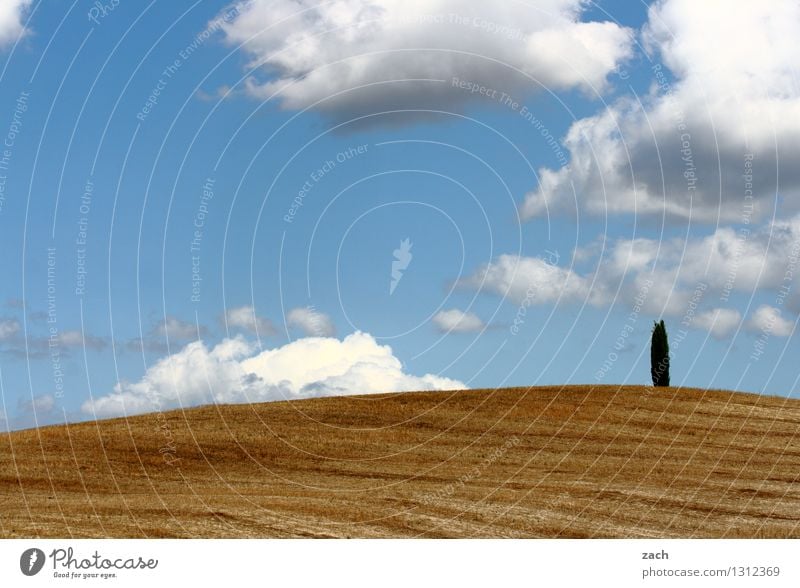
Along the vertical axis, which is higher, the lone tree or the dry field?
the lone tree

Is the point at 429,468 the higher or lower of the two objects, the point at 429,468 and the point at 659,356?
the lower

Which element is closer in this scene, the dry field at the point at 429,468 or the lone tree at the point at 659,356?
the dry field at the point at 429,468

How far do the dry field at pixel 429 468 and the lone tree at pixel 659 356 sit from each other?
1575 millimetres

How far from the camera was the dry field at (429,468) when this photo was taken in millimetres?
22594

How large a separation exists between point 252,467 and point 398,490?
7.07m

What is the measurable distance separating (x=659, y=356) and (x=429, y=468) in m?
17.1

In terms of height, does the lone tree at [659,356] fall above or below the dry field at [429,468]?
above

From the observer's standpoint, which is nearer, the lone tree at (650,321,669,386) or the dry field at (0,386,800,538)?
the dry field at (0,386,800,538)

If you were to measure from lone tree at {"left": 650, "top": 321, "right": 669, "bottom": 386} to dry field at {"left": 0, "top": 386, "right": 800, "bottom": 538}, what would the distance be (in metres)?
1.57

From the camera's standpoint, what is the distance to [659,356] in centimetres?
4500

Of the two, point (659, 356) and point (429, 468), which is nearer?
point (429, 468)

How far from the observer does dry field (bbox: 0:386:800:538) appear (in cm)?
2259

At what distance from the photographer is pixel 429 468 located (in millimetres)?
31922
